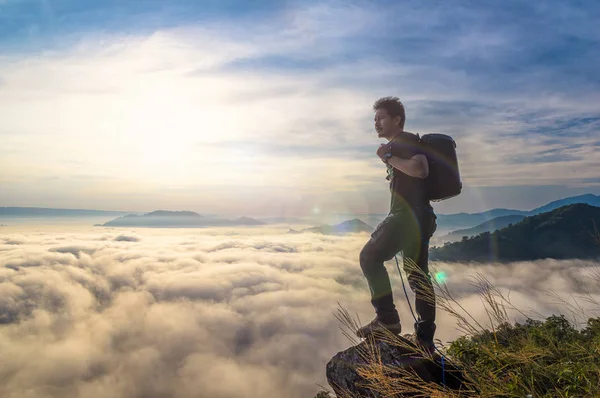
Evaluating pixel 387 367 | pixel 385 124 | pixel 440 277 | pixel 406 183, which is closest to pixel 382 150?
pixel 385 124

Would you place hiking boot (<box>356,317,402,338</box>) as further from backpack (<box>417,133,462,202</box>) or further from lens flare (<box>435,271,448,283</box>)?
backpack (<box>417,133,462,202</box>)

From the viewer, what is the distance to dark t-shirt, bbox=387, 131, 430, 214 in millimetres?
4535

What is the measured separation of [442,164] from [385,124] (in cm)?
80

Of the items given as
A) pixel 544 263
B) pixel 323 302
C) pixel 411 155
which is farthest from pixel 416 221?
pixel 323 302

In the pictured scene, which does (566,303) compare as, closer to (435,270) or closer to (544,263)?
(435,270)

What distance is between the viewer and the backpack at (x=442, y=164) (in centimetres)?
457

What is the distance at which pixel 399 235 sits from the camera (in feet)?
15.5

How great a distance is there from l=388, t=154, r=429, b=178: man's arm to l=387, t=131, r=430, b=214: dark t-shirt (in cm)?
17

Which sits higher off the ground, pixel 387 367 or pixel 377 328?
pixel 377 328

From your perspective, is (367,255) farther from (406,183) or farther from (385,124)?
(385,124)

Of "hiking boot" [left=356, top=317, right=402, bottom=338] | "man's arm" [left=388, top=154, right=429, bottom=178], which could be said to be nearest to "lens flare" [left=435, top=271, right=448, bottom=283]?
"man's arm" [left=388, top=154, right=429, bottom=178]

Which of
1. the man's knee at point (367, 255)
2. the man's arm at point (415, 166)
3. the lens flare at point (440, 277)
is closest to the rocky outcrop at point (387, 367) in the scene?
the man's knee at point (367, 255)

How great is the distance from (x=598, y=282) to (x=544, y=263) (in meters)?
151

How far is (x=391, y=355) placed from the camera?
16.2 feet
